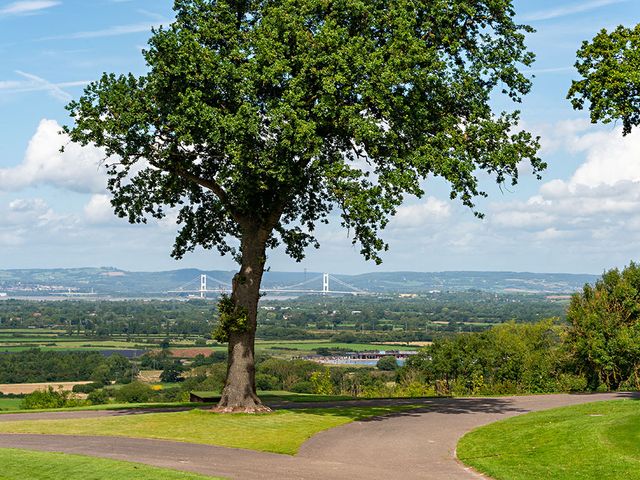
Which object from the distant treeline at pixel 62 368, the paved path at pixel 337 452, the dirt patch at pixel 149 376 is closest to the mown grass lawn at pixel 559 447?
the paved path at pixel 337 452

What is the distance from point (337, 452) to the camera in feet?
86.9

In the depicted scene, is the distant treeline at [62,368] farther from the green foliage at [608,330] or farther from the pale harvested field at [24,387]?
the green foliage at [608,330]

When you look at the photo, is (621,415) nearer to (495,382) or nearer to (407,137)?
(407,137)

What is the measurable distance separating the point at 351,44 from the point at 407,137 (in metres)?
4.29

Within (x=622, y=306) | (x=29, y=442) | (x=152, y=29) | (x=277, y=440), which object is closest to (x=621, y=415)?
(x=277, y=440)

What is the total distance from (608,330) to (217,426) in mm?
33902

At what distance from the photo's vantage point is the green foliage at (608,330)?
5456 cm

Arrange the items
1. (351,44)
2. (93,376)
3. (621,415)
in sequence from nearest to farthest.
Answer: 1. (621,415)
2. (351,44)
3. (93,376)

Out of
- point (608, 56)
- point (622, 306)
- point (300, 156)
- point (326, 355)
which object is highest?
point (608, 56)

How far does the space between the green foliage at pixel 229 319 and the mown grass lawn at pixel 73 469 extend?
12.4 m

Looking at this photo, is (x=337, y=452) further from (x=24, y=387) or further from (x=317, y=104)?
(x=24, y=387)

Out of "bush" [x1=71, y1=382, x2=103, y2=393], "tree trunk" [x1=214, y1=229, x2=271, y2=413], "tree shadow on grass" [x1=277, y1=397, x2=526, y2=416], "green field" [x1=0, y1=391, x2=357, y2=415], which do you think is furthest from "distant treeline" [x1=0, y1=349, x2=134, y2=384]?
"tree trunk" [x1=214, y1=229, x2=271, y2=413]

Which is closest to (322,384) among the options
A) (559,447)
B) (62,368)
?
(559,447)

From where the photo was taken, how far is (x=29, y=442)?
27.6 metres
